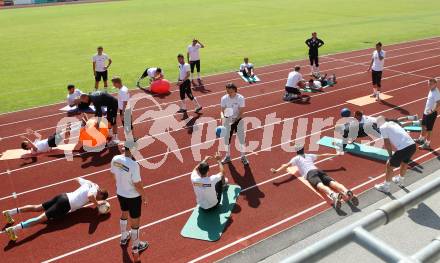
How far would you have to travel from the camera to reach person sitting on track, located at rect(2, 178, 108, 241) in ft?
26.8

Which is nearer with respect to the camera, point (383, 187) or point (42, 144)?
point (383, 187)

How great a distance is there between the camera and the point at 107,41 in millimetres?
29078

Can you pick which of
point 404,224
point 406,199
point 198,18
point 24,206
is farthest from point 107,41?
point 406,199

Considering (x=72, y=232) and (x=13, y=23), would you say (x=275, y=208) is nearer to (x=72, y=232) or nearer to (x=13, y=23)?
(x=72, y=232)

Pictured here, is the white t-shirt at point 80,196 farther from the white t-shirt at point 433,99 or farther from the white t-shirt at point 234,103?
the white t-shirt at point 433,99

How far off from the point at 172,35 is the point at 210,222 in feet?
82.2

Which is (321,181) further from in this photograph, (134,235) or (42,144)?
(42,144)

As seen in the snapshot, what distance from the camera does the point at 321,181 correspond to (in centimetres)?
903

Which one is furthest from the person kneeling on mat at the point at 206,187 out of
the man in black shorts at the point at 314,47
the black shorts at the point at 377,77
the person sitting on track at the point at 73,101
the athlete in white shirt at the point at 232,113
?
the man in black shorts at the point at 314,47

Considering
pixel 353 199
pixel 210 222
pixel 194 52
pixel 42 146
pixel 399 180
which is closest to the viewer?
pixel 210 222

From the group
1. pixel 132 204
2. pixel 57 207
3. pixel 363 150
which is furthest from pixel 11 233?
pixel 363 150

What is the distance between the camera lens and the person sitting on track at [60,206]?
816cm

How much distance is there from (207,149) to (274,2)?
46.7 metres

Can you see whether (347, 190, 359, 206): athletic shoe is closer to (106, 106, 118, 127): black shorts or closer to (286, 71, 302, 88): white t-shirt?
(106, 106, 118, 127): black shorts
